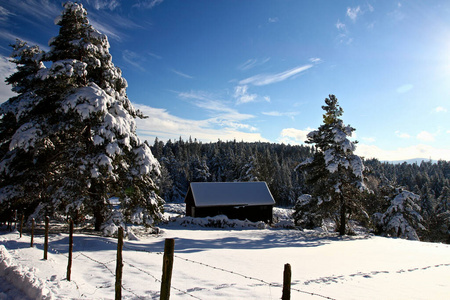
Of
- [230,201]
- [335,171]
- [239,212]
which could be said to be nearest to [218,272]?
[335,171]

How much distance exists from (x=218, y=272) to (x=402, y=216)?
94.2ft

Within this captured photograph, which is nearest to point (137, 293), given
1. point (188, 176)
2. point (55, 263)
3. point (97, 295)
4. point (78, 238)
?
point (97, 295)

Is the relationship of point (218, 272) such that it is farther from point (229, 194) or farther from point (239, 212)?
point (229, 194)

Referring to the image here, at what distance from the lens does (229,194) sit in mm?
35281

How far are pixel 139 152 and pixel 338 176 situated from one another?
18070mm

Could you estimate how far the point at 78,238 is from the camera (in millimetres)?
12711

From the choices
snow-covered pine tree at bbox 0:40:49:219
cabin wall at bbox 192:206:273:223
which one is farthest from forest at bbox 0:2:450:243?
cabin wall at bbox 192:206:273:223

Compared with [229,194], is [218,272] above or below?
below

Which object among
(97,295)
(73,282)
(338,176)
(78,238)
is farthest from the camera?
(338,176)

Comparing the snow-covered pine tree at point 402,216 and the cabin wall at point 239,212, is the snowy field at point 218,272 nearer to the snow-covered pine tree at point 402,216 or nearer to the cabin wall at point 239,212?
the snow-covered pine tree at point 402,216

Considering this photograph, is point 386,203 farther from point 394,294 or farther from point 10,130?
point 10,130

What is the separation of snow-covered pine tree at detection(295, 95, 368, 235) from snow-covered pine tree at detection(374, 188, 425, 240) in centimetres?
906

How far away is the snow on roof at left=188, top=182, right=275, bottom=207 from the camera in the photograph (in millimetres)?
33463

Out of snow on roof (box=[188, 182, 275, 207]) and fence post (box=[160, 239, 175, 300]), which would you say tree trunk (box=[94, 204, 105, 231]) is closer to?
fence post (box=[160, 239, 175, 300])
